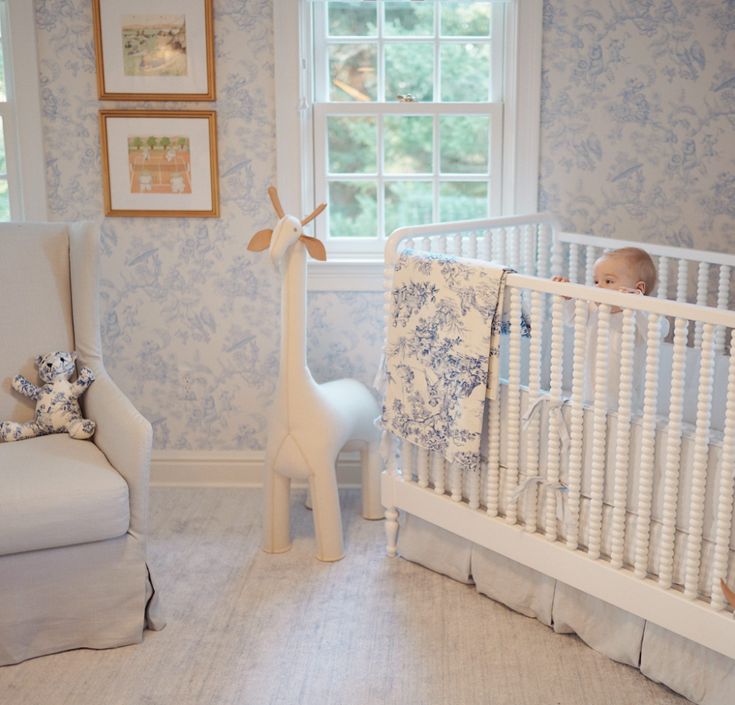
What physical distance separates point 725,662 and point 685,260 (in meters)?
1.14

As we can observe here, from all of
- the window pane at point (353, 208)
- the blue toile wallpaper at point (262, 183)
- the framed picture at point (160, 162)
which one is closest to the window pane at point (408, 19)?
the blue toile wallpaper at point (262, 183)

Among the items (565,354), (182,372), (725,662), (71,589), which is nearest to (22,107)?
(182,372)

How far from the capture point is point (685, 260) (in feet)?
9.36

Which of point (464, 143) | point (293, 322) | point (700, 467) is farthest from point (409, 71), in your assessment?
point (700, 467)

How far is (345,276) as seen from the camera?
329 cm

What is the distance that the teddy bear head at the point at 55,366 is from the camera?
107 inches

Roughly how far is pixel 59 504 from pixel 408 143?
63.1 inches

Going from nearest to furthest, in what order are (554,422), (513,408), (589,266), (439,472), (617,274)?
(554,422) < (513,408) < (617,274) < (439,472) < (589,266)

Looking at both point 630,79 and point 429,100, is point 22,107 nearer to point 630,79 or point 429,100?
point 429,100

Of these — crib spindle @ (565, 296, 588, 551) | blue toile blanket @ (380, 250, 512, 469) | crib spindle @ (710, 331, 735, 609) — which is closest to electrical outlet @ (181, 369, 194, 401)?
blue toile blanket @ (380, 250, 512, 469)

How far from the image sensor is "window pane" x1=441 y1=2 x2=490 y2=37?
3.17 meters

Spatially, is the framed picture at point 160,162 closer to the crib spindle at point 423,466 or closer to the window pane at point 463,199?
the window pane at point 463,199

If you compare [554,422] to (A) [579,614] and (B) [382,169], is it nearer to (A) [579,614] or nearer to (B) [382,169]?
(A) [579,614]

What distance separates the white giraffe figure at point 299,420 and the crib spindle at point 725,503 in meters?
1.11
